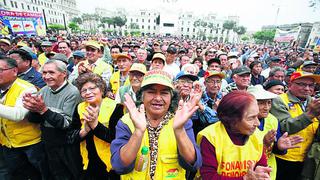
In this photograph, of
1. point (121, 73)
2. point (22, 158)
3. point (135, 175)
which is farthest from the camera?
point (121, 73)

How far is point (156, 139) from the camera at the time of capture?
1702 mm

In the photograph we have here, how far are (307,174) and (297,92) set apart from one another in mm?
1224

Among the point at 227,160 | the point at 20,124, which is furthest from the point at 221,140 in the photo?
the point at 20,124

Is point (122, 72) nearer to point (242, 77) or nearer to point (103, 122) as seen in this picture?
point (103, 122)

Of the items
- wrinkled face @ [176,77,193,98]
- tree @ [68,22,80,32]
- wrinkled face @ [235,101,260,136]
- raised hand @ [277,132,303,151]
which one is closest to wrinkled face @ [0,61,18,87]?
wrinkled face @ [176,77,193,98]

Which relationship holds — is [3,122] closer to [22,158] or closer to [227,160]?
[22,158]

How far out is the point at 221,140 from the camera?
174cm

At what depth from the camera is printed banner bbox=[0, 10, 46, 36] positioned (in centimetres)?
1293

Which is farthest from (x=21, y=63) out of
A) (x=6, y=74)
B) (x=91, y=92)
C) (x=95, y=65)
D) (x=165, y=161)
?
(x=165, y=161)

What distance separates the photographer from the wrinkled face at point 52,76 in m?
2.61

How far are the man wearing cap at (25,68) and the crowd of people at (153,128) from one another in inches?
0.8

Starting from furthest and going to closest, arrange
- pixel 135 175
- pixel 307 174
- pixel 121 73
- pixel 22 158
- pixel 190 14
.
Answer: pixel 190 14 < pixel 121 73 < pixel 22 158 < pixel 307 174 < pixel 135 175

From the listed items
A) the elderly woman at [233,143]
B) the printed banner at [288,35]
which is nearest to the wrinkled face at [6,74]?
the elderly woman at [233,143]

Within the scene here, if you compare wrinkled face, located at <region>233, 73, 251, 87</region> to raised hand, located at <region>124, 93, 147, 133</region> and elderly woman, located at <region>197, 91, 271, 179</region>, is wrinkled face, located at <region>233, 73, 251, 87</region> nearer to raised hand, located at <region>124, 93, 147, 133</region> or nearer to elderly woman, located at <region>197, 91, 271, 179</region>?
elderly woman, located at <region>197, 91, 271, 179</region>
